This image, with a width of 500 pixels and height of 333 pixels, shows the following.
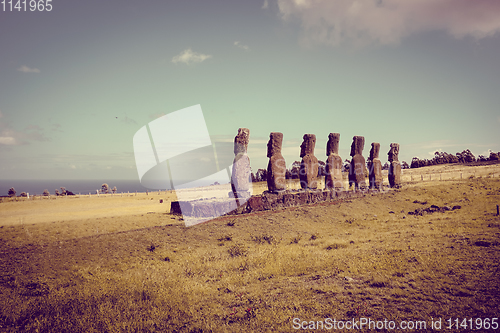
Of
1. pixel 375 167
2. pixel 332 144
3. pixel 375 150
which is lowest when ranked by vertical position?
pixel 375 167

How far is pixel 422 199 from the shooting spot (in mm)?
17047

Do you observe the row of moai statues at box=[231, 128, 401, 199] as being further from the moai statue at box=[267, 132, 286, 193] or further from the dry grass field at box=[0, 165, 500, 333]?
the dry grass field at box=[0, 165, 500, 333]

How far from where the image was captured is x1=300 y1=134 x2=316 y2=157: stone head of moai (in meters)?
14.2

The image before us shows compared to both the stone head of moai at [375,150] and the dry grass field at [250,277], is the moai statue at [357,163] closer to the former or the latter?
the stone head of moai at [375,150]

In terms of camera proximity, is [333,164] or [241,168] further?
[333,164]

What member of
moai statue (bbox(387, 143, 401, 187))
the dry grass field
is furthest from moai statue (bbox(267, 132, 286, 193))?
moai statue (bbox(387, 143, 401, 187))

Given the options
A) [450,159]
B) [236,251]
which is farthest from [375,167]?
[450,159]

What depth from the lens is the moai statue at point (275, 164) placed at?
12367mm

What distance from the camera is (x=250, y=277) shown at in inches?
226

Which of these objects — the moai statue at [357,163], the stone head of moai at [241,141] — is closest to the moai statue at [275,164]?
the stone head of moai at [241,141]

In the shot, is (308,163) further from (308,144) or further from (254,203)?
(254,203)

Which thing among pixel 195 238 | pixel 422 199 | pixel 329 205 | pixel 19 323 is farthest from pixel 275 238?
pixel 422 199

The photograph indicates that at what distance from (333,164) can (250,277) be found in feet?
37.4

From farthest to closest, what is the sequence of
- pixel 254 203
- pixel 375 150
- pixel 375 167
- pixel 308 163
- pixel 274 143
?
pixel 375 150, pixel 375 167, pixel 308 163, pixel 274 143, pixel 254 203
